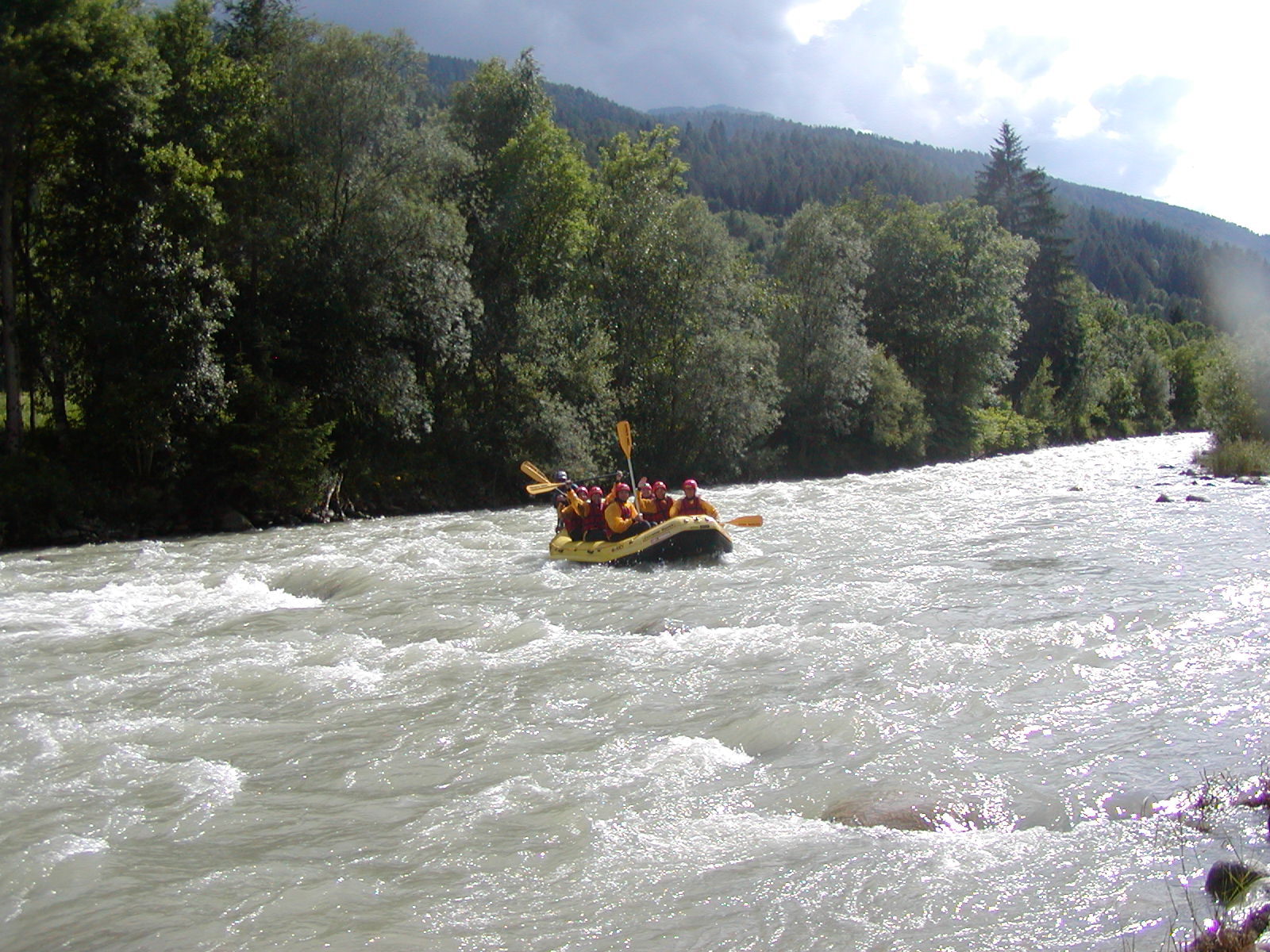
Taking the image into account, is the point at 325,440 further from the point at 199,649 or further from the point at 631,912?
the point at 631,912

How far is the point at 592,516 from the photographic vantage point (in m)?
13.6

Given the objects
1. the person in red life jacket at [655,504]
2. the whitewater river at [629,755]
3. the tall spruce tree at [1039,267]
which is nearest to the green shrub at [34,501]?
the whitewater river at [629,755]

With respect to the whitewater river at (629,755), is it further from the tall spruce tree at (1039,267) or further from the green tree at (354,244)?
the tall spruce tree at (1039,267)

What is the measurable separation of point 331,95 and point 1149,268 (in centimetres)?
12573

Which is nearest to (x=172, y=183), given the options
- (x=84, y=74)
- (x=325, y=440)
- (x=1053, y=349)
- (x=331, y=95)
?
(x=84, y=74)

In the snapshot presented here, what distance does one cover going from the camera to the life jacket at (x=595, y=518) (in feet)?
44.5

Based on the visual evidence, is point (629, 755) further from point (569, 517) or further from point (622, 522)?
point (569, 517)

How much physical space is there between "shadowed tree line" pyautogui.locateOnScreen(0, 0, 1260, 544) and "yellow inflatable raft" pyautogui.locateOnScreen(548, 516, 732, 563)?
7.23m

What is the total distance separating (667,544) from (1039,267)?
40837 millimetres

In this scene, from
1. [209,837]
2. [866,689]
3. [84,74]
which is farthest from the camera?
[84,74]

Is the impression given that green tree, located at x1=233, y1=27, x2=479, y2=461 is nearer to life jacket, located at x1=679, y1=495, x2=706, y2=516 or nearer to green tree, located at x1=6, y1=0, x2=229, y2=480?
green tree, located at x1=6, y1=0, x2=229, y2=480

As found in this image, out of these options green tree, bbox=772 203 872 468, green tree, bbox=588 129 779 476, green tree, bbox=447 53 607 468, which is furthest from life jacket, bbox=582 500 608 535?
green tree, bbox=772 203 872 468

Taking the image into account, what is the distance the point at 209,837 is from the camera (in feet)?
16.9

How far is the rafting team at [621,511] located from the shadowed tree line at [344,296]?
6.45 meters
